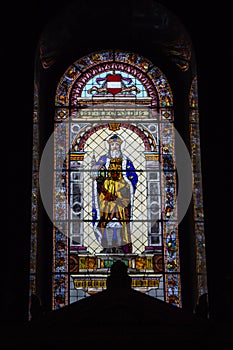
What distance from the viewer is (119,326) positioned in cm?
877

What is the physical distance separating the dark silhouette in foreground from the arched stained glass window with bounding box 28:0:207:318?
2408 millimetres

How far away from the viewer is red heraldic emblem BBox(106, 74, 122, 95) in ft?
43.1

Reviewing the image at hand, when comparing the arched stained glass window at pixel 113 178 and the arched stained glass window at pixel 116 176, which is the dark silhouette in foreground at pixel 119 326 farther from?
the arched stained glass window at pixel 113 178

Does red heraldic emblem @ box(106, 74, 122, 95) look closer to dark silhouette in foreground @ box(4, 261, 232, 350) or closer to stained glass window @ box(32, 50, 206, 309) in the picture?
stained glass window @ box(32, 50, 206, 309)

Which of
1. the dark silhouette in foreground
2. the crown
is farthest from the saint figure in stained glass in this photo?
the dark silhouette in foreground

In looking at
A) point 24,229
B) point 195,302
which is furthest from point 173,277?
point 24,229

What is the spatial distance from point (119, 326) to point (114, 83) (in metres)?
5.17

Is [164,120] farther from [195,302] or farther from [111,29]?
[195,302]

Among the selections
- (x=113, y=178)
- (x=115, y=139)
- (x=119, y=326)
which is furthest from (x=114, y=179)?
(x=119, y=326)

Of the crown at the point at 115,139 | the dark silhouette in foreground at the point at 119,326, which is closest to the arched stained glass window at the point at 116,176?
the crown at the point at 115,139

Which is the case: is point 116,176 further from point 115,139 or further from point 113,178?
point 115,139

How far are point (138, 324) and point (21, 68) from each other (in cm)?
438

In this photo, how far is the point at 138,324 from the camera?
8.83 meters

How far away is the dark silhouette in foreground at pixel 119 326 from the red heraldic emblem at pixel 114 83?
4424 mm
